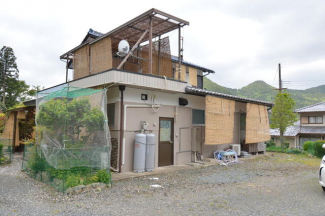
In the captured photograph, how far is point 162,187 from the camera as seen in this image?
534 cm

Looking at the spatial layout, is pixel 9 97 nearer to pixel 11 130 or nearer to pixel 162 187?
pixel 11 130

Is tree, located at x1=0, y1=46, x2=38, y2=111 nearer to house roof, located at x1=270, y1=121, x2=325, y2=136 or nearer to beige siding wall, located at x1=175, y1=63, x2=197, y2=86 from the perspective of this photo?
beige siding wall, located at x1=175, y1=63, x2=197, y2=86

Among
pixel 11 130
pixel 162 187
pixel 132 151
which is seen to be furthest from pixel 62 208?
pixel 11 130

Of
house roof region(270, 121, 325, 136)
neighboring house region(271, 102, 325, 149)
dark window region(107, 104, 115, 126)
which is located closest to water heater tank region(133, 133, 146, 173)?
dark window region(107, 104, 115, 126)

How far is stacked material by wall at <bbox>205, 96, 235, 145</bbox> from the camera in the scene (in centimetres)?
807

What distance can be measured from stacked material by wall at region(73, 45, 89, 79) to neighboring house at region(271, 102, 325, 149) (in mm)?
20743

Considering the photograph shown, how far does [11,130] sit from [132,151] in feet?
25.5

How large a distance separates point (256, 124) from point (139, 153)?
575cm

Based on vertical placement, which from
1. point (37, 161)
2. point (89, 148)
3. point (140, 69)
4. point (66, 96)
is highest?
point (140, 69)

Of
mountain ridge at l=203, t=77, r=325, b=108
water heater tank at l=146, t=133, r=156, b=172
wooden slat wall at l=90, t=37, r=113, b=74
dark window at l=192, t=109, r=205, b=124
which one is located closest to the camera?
water heater tank at l=146, t=133, r=156, b=172

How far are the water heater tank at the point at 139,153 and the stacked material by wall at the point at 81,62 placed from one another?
10.5ft

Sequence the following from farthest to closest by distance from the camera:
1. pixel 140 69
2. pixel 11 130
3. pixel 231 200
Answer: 1. pixel 11 130
2. pixel 140 69
3. pixel 231 200

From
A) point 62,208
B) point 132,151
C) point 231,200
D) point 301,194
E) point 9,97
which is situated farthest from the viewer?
point 9,97

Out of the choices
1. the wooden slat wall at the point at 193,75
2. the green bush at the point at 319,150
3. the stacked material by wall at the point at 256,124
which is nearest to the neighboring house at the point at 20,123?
the wooden slat wall at the point at 193,75
